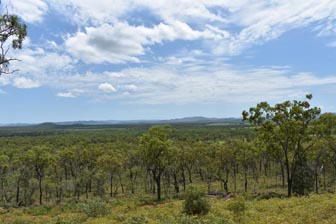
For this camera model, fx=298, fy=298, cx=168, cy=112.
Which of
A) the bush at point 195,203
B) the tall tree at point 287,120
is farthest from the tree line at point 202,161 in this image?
the bush at point 195,203

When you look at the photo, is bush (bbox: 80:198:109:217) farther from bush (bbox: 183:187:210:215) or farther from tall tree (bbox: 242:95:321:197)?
tall tree (bbox: 242:95:321:197)

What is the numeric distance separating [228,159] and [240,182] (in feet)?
53.4

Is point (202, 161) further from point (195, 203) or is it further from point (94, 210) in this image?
point (195, 203)

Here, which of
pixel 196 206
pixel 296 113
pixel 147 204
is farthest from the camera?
pixel 147 204

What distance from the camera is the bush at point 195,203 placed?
19266 millimetres

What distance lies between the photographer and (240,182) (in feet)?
214

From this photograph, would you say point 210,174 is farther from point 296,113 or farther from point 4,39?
point 4,39

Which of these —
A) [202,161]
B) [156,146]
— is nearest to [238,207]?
[156,146]

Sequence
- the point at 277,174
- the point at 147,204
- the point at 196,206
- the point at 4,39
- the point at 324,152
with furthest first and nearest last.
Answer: the point at 277,174 < the point at 324,152 < the point at 147,204 < the point at 196,206 < the point at 4,39

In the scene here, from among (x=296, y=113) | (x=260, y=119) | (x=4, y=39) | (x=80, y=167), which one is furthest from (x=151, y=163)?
(x=80, y=167)

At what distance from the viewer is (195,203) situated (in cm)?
1916

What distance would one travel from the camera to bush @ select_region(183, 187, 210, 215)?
19.3 metres

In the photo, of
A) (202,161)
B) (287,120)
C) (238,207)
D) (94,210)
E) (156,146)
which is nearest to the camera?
(238,207)

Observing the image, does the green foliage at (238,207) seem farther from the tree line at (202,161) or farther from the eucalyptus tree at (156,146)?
the eucalyptus tree at (156,146)
